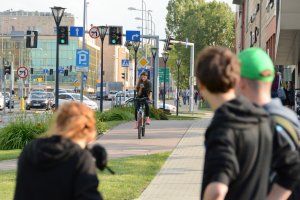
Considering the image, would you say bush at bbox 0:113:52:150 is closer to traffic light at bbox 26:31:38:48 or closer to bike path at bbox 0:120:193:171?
bike path at bbox 0:120:193:171

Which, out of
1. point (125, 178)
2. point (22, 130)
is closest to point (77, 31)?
point (22, 130)

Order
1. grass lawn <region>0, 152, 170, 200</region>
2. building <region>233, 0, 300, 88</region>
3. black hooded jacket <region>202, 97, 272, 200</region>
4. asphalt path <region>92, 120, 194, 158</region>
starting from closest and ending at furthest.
Answer: black hooded jacket <region>202, 97, 272, 200</region> → grass lawn <region>0, 152, 170, 200</region> → asphalt path <region>92, 120, 194, 158</region> → building <region>233, 0, 300, 88</region>

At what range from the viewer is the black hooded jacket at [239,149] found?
3404 millimetres

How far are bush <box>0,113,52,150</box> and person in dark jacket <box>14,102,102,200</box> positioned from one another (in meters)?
13.6

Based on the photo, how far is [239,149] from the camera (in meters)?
3.46

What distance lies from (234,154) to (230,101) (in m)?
0.29

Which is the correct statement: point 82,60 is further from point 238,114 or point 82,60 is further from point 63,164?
point 238,114

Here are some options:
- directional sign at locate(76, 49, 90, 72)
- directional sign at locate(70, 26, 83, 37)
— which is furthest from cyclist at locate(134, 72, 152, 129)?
directional sign at locate(70, 26, 83, 37)

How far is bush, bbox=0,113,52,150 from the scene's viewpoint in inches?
692

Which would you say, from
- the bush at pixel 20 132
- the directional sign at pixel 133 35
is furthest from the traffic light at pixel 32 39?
the bush at pixel 20 132

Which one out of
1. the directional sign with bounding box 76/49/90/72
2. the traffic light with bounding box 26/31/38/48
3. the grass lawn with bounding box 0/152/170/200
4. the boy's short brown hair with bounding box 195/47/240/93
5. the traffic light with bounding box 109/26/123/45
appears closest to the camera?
the boy's short brown hair with bounding box 195/47/240/93

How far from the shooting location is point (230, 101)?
3.55m

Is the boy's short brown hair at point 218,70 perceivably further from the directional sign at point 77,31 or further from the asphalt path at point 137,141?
the directional sign at point 77,31

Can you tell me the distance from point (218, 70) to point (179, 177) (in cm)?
800
